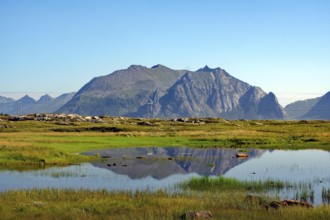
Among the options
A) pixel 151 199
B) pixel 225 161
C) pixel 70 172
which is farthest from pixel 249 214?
pixel 225 161

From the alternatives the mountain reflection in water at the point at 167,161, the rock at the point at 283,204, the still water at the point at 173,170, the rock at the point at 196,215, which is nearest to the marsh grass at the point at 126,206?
the rock at the point at 196,215

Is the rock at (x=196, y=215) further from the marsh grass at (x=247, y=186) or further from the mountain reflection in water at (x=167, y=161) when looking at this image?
the mountain reflection in water at (x=167, y=161)

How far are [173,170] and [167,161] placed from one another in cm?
825

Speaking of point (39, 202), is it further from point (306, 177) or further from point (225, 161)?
point (225, 161)

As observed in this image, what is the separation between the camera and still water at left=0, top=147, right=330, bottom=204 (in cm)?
4159

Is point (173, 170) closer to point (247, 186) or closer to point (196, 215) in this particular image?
point (247, 186)

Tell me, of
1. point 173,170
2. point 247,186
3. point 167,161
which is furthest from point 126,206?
point 167,161

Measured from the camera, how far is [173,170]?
2127 inches

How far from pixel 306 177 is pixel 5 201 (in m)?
32.5

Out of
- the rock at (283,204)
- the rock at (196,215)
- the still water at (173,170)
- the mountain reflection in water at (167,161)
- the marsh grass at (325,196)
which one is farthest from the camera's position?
the mountain reflection in water at (167,161)

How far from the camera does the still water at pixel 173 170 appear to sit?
1638 inches

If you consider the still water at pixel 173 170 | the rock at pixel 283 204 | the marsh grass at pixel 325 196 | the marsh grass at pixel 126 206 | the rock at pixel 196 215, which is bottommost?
the still water at pixel 173 170

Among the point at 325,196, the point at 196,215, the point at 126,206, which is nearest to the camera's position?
the point at 196,215

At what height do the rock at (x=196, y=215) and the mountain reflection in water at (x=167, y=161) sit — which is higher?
the rock at (x=196, y=215)
